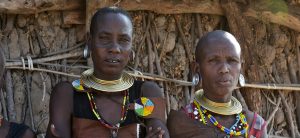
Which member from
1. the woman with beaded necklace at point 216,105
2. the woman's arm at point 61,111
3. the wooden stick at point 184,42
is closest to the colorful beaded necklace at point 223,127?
the woman with beaded necklace at point 216,105

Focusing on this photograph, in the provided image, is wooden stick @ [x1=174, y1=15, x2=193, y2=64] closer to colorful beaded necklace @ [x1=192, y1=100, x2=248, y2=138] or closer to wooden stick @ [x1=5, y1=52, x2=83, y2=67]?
wooden stick @ [x1=5, y1=52, x2=83, y2=67]

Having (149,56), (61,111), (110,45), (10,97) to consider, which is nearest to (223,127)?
(110,45)

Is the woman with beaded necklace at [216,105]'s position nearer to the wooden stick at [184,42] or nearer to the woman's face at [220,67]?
the woman's face at [220,67]

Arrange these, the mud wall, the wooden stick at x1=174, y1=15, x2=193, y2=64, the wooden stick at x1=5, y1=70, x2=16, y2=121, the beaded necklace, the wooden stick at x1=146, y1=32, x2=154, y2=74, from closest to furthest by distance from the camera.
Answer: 1. the beaded necklace
2. the wooden stick at x1=5, y1=70, x2=16, y2=121
3. the mud wall
4. the wooden stick at x1=146, y1=32, x2=154, y2=74
5. the wooden stick at x1=174, y1=15, x2=193, y2=64

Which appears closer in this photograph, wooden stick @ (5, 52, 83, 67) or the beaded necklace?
the beaded necklace

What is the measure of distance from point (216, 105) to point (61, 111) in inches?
39.1

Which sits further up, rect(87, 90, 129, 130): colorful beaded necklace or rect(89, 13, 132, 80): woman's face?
rect(89, 13, 132, 80): woman's face

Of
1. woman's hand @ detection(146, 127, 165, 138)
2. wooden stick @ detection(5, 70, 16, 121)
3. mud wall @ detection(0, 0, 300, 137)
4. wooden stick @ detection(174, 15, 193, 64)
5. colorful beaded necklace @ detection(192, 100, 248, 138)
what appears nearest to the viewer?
woman's hand @ detection(146, 127, 165, 138)

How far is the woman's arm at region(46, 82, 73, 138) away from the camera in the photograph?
11.5 feet

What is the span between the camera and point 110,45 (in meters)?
3.68

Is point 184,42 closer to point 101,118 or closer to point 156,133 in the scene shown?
point 101,118

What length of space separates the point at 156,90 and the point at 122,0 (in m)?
1.20

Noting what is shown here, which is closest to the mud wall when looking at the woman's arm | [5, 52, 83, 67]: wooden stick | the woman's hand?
[5, 52, 83, 67]: wooden stick

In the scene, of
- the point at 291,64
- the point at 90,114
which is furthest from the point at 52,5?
the point at 291,64
